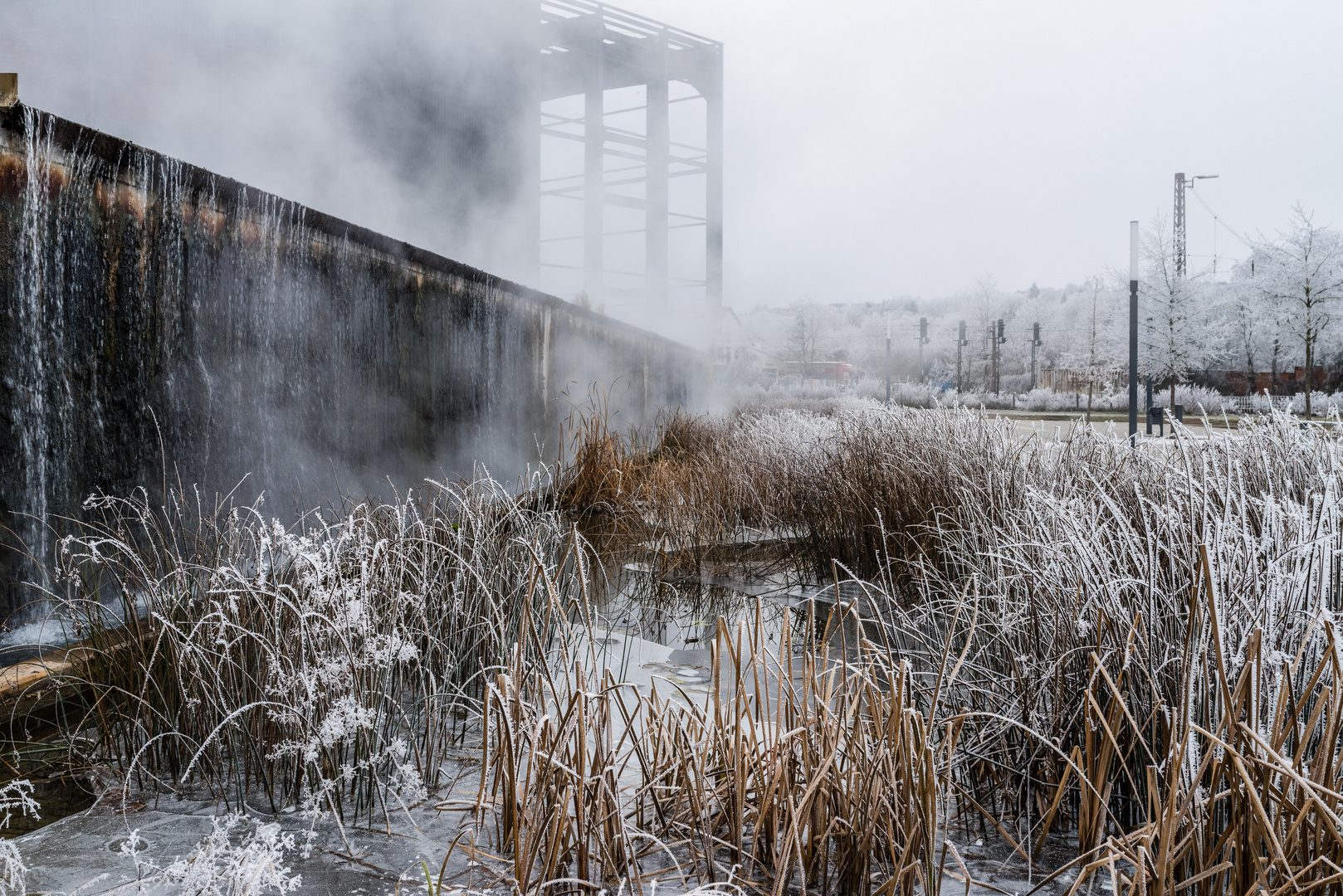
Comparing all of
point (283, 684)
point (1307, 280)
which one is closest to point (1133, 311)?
point (283, 684)

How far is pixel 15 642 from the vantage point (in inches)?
109

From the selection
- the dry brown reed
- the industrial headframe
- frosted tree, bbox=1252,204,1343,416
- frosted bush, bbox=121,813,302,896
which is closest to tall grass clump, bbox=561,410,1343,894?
the dry brown reed

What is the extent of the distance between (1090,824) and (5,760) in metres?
2.30

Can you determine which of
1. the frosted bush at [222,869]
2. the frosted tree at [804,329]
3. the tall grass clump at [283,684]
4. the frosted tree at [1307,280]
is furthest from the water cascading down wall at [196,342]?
the frosted tree at [804,329]

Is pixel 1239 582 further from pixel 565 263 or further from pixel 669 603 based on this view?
pixel 565 263

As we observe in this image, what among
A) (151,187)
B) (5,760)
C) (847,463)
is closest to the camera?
(5,760)

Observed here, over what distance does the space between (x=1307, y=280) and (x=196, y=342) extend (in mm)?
27122

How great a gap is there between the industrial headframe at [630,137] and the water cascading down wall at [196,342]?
12278 millimetres

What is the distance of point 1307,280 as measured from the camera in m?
23.2

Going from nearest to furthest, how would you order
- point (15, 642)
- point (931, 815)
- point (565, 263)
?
point (931, 815) → point (15, 642) → point (565, 263)

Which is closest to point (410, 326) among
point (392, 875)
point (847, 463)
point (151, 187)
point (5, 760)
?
point (151, 187)

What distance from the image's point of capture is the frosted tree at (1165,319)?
85.5ft

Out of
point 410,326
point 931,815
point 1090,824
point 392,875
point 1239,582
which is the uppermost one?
point 410,326

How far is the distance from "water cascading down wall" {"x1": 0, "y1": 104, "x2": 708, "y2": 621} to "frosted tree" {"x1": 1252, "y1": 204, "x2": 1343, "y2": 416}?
24.3m
